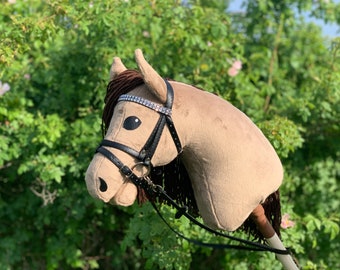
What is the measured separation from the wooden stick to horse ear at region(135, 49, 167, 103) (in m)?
0.50

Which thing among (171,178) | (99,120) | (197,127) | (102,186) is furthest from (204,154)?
(99,120)

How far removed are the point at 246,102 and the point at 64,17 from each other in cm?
109

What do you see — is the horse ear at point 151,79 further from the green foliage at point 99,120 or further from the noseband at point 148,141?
the green foliage at point 99,120

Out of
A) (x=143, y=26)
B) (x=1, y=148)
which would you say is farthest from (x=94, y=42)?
(x=1, y=148)

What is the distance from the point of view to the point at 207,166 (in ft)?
5.90

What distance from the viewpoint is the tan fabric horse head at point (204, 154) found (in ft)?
5.59

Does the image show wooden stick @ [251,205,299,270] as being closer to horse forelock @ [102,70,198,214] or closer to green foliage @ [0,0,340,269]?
horse forelock @ [102,70,198,214]

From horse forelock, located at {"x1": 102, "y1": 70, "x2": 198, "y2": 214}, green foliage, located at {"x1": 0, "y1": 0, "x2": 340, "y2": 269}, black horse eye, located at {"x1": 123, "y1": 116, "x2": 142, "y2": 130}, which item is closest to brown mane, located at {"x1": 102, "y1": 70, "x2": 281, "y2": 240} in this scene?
horse forelock, located at {"x1": 102, "y1": 70, "x2": 198, "y2": 214}

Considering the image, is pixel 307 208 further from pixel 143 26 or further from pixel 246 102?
pixel 143 26

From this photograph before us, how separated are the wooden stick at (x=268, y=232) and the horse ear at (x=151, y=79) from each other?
0.50m

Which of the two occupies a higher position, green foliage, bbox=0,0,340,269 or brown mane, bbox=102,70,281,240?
brown mane, bbox=102,70,281,240

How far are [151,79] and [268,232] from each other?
667 millimetres

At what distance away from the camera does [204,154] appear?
5.87 feet

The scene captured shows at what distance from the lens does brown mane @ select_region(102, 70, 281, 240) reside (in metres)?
1.80
